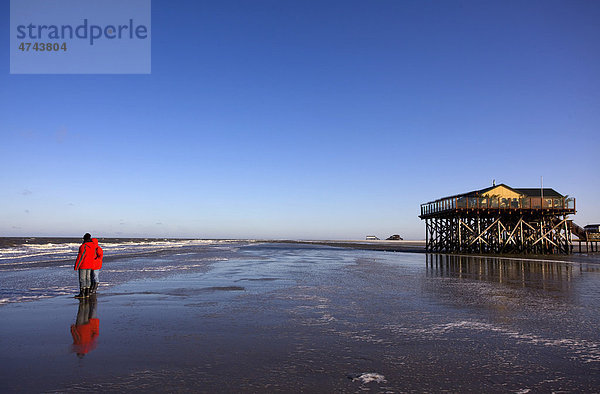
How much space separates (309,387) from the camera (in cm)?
421

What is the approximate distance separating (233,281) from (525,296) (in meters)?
9.83

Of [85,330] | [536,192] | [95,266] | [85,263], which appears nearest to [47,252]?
[95,266]

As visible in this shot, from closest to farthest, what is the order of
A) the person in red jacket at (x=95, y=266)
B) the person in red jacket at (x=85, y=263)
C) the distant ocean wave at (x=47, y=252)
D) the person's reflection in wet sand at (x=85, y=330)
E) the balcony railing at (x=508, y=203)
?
the person's reflection in wet sand at (x=85, y=330)
the person in red jacket at (x=85, y=263)
the person in red jacket at (x=95, y=266)
the distant ocean wave at (x=47, y=252)
the balcony railing at (x=508, y=203)

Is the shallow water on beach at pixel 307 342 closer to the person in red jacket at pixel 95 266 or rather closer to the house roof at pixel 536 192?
the person in red jacket at pixel 95 266

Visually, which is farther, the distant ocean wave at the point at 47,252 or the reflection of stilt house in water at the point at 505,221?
the reflection of stilt house in water at the point at 505,221

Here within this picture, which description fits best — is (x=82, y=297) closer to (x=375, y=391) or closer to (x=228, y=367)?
(x=228, y=367)

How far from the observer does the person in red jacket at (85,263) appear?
10.3 m

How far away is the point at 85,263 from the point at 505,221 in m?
38.4

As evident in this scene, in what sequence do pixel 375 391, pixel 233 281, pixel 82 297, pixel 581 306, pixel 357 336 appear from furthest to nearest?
pixel 233 281
pixel 82 297
pixel 581 306
pixel 357 336
pixel 375 391

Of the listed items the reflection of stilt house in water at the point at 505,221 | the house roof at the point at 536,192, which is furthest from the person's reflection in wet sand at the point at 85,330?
the house roof at the point at 536,192

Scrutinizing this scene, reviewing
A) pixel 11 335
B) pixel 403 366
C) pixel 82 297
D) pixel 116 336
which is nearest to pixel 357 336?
pixel 403 366

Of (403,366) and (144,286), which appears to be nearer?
(403,366)

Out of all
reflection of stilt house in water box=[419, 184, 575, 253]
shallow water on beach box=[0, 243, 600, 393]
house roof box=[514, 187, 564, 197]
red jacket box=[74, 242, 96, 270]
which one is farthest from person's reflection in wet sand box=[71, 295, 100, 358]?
house roof box=[514, 187, 564, 197]

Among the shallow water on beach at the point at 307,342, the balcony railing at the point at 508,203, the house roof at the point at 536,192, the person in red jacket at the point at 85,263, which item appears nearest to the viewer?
the shallow water on beach at the point at 307,342
